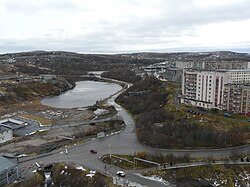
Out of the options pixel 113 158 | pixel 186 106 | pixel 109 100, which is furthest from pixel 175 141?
pixel 109 100

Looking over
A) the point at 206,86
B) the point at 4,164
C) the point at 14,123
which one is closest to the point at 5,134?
the point at 14,123

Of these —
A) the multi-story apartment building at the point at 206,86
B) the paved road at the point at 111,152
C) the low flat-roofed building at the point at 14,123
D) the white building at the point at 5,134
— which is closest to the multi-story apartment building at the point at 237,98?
the multi-story apartment building at the point at 206,86

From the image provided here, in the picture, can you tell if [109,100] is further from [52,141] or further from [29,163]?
[29,163]

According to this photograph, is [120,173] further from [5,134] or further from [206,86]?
[206,86]

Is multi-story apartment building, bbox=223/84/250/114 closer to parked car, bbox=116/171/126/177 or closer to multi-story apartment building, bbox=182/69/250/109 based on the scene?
multi-story apartment building, bbox=182/69/250/109

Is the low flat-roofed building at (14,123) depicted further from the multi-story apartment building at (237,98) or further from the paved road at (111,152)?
the multi-story apartment building at (237,98)

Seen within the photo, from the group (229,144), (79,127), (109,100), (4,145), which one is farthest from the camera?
(109,100)

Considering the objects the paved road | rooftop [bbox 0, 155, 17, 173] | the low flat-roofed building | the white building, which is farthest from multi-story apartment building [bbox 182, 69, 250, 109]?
rooftop [bbox 0, 155, 17, 173]
